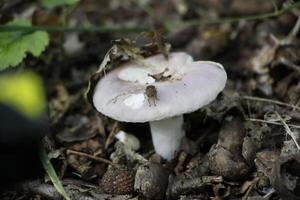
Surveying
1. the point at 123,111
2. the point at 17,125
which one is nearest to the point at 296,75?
the point at 123,111

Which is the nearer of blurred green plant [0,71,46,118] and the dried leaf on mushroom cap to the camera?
blurred green plant [0,71,46,118]

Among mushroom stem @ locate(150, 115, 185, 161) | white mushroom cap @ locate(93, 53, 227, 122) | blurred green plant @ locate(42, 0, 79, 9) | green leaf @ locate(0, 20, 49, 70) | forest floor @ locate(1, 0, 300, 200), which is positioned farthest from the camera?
blurred green plant @ locate(42, 0, 79, 9)

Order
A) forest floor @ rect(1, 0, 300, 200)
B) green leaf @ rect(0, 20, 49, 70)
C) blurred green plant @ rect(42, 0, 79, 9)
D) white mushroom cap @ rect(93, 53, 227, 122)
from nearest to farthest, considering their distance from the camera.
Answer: white mushroom cap @ rect(93, 53, 227, 122)
forest floor @ rect(1, 0, 300, 200)
green leaf @ rect(0, 20, 49, 70)
blurred green plant @ rect(42, 0, 79, 9)

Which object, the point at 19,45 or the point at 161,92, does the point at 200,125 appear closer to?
the point at 161,92

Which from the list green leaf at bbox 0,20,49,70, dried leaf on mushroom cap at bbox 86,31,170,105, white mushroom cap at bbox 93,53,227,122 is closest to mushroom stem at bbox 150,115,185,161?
white mushroom cap at bbox 93,53,227,122

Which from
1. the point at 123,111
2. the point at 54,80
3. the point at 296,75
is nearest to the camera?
the point at 123,111

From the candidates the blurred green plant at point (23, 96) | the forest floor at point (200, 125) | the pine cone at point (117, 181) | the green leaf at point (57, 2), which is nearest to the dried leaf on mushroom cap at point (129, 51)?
the forest floor at point (200, 125)

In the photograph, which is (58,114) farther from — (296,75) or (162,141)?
(296,75)

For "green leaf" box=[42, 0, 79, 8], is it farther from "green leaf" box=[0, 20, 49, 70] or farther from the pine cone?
the pine cone
